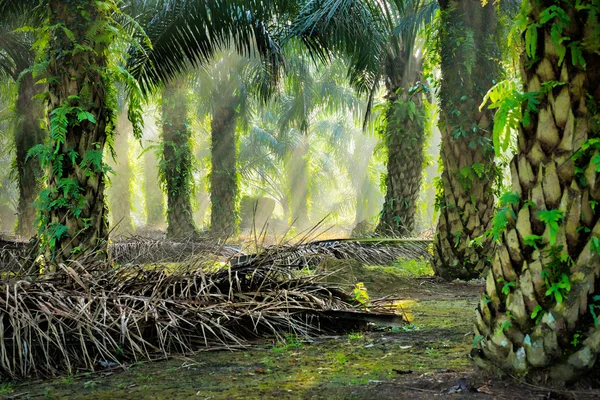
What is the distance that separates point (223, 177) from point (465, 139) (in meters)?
10.9

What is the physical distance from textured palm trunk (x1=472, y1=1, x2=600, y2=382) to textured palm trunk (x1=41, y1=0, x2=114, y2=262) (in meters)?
3.79

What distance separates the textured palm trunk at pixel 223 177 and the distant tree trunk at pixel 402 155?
21.0 feet

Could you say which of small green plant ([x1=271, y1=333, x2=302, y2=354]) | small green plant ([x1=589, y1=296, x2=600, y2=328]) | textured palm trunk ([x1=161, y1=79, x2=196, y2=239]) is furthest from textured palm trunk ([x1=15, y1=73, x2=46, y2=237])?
small green plant ([x1=589, y1=296, x2=600, y2=328])

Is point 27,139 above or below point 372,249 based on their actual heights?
above

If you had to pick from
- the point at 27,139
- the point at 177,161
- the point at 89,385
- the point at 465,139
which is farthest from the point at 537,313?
the point at 27,139

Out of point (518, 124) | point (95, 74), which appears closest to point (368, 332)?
point (518, 124)

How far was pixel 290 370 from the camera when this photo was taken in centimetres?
315

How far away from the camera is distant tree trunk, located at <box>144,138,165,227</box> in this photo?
36188mm

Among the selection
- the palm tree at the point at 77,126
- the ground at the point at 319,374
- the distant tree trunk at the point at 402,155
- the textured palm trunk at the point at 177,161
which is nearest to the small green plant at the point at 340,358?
the ground at the point at 319,374

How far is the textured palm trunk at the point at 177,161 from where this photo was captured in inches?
595

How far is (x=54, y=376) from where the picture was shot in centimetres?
317

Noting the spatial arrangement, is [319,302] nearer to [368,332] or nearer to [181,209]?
[368,332]

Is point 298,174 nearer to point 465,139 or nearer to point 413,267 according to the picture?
point 413,267

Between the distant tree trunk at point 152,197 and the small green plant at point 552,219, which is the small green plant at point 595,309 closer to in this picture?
the small green plant at point 552,219
